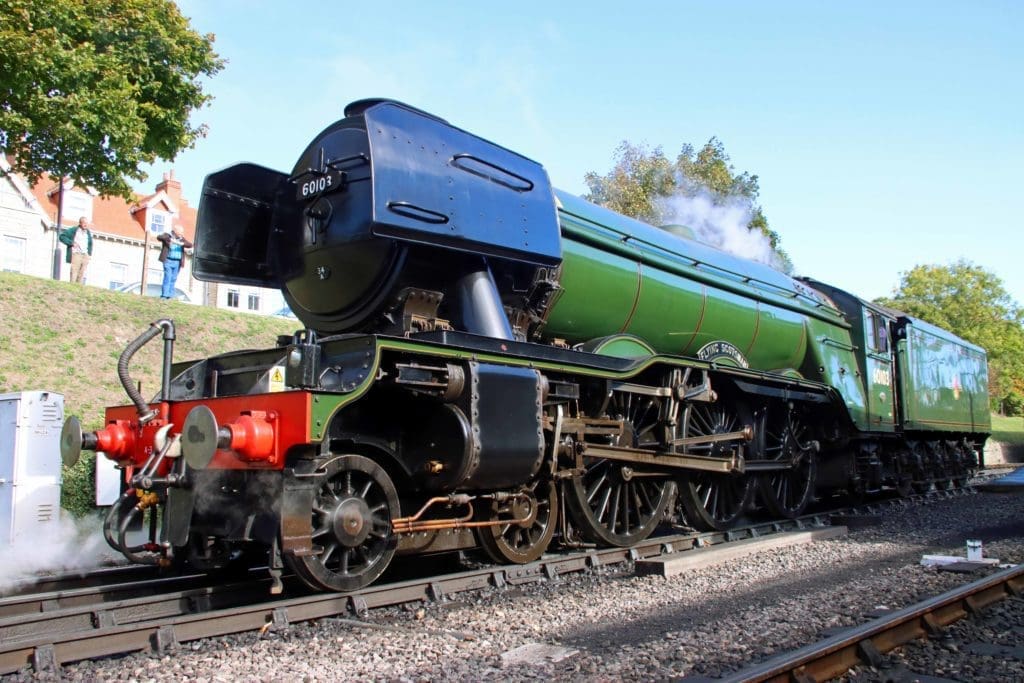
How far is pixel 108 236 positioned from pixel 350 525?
32373 mm

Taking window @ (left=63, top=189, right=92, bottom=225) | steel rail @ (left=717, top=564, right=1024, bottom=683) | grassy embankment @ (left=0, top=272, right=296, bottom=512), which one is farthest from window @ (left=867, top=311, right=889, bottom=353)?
window @ (left=63, top=189, right=92, bottom=225)

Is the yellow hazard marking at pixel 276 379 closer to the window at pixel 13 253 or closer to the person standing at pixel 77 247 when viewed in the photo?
the person standing at pixel 77 247

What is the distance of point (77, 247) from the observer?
1598cm

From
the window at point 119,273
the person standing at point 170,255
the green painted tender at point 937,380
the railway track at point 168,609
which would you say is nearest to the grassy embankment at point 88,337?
the person standing at point 170,255

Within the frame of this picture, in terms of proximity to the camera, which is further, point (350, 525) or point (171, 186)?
point (171, 186)

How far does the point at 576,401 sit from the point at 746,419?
311cm

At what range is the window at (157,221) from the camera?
36.3 m

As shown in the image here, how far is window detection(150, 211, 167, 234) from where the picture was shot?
36266 millimetres

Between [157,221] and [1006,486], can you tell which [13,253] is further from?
[1006,486]

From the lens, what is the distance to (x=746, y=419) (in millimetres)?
8609

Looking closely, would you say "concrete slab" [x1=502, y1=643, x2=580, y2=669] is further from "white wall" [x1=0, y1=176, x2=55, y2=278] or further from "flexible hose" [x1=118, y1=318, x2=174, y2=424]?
"white wall" [x1=0, y1=176, x2=55, y2=278]

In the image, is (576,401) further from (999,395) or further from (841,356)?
(999,395)

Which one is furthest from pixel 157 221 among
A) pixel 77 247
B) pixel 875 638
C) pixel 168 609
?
pixel 875 638

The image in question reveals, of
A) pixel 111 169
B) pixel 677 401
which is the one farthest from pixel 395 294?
pixel 111 169
